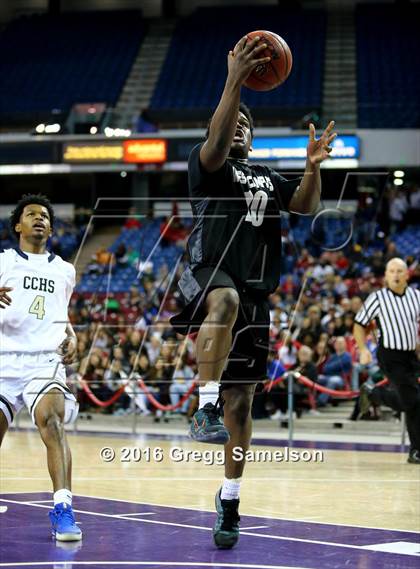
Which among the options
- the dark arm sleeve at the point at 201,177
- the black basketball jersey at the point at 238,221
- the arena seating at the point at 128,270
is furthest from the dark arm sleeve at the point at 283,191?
the arena seating at the point at 128,270

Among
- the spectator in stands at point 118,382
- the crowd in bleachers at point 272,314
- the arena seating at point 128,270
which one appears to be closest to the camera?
the crowd in bleachers at point 272,314

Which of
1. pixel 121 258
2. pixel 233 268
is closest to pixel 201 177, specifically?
pixel 233 268

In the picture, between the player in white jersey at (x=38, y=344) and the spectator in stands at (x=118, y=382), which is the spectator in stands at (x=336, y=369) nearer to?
the spectator in stands at (x=118, y=382)

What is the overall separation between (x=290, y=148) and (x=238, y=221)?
18.9 meters

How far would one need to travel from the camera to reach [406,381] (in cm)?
1039

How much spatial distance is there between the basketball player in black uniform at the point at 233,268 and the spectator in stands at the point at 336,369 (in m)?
9.02

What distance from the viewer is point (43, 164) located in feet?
88.8

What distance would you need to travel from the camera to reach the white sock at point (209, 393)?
5531 millimetres

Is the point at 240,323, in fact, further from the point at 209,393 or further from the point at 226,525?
the point at 226,525

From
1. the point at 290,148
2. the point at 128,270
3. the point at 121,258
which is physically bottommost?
the point at 128,270

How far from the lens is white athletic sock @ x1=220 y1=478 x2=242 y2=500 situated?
237 inches

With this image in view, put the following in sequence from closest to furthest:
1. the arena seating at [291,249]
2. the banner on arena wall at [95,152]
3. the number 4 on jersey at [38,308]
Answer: the number 4 on jersey at [38,308]
the arena seating at [291,249]
the banner on arena wall at [95,152]

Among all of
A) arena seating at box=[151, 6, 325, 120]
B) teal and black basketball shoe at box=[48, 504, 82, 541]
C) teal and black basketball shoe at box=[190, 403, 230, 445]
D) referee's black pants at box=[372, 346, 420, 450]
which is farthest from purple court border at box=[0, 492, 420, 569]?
arena seating at box=[151, 6, 325, 120]

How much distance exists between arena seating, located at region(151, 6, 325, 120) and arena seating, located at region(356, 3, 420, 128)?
126cm
